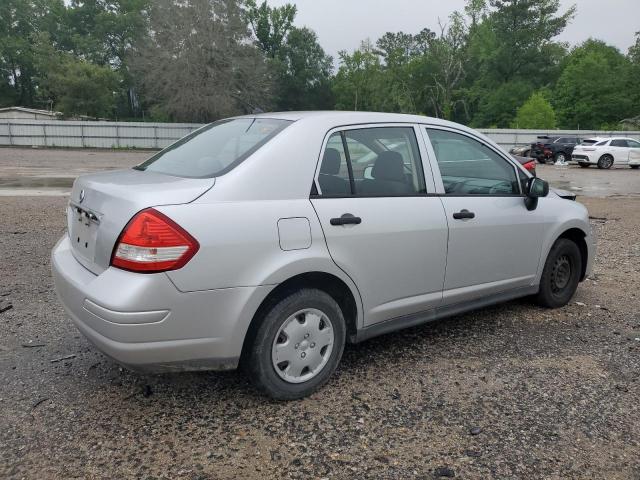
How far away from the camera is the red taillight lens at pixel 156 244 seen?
2641 millimetres

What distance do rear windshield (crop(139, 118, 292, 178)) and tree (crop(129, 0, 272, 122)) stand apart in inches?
1548

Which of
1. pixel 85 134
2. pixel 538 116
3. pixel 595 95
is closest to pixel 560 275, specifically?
pixel 85 134

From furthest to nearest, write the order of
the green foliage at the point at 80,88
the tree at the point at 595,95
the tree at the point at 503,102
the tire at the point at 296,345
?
the tree at the point at 503,102 < the tree at the point at 595,95 < the green foliage at the point at 80,88 < the tire at the point at 296,345

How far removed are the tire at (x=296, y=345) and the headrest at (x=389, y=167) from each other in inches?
35.7

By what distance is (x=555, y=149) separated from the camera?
28.7 meters

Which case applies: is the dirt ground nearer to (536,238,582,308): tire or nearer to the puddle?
(536,238,582,308): tire

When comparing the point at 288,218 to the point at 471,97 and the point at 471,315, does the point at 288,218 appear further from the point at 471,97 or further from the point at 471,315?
the point at 471,97

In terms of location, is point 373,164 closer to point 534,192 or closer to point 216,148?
point 216,148

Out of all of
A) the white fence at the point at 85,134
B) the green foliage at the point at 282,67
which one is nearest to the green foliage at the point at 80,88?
the green foliage at the point at 282,67

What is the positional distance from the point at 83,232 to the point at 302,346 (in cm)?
142

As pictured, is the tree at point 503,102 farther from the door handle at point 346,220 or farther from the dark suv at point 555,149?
the door handle at point 346,220

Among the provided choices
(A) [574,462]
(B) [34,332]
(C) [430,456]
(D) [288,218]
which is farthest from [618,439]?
(B) [34,332]

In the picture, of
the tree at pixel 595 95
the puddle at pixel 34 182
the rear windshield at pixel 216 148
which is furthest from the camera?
the tree at pixel 595 95

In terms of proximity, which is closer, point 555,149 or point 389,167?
point 389,167
